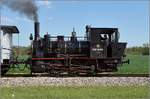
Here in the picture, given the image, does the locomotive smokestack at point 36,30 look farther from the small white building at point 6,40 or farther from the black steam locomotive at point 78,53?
the small white building at point 6,40

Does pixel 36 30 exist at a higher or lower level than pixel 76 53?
higher

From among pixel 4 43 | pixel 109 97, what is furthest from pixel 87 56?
pixel 109 97

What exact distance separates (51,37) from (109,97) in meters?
12.1

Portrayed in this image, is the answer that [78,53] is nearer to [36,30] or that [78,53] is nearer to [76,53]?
[76,53]

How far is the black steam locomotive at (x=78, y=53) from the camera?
76.9ft

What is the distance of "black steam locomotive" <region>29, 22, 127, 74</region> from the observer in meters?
23.4

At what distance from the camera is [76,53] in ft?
79.2

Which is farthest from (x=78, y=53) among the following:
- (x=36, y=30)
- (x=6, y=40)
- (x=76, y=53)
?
(x=6, y=40)

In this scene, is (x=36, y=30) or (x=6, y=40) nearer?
(x=36, y=30)

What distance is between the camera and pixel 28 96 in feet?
41.6

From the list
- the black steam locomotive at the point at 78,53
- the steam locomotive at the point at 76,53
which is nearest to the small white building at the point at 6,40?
the steam locomotive at the point at 76,53

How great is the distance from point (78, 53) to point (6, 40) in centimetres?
459

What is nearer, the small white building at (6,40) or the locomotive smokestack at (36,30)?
the locomotive smokestack at (36,30)

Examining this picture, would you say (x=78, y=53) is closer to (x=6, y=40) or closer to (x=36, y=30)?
(x=36, y=30)
